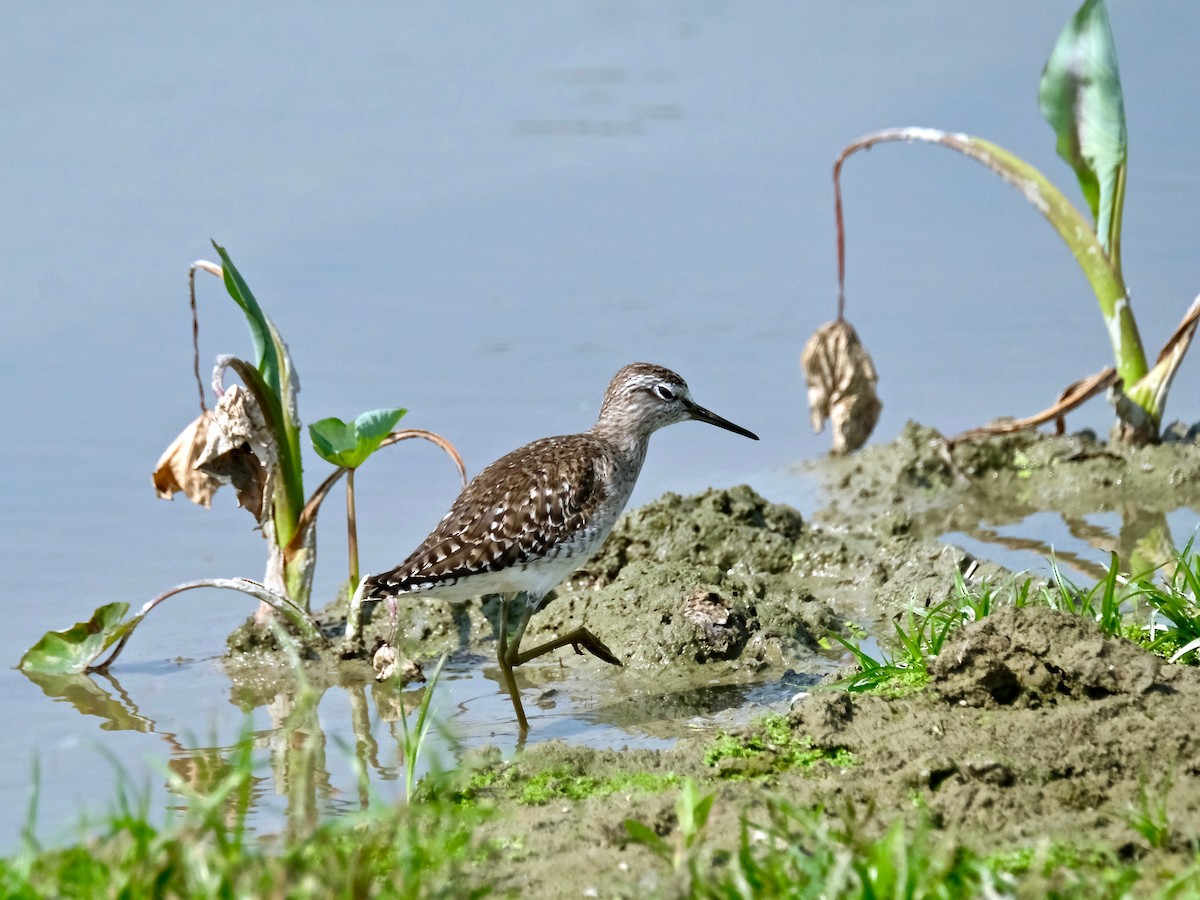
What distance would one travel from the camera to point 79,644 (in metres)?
7.42

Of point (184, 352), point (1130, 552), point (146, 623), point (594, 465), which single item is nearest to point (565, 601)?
point (594, 465)

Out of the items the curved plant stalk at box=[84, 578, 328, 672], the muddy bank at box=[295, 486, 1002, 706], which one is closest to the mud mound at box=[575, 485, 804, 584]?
the muddy bank at box=[295, 486, 1002, 706]

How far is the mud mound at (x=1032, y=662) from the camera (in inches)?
216

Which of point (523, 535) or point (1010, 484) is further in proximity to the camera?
point (1010, 484)

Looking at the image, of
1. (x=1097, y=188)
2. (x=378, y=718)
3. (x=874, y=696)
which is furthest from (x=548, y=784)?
(x=1097, y=188)

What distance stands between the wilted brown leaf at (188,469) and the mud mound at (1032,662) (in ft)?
12.6

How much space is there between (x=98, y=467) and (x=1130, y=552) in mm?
6280

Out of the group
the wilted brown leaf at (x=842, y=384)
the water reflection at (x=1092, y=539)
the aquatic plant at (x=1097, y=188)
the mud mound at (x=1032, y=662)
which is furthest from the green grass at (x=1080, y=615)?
the wilted brown leaf at (x=842, y=384)

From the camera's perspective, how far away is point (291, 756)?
20.3 feet

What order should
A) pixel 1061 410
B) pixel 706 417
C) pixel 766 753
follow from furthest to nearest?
1. pixel 1061 410
2. pixel 706 417
3. pixel 766 753

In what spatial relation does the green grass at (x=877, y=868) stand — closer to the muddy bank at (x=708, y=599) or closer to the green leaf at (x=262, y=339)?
the muddy bank at (x=708, y=599)

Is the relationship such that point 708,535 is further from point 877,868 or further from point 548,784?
point 877,868

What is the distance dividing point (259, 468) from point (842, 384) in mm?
4091

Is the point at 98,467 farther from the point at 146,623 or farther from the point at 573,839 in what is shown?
the point at 573,839
